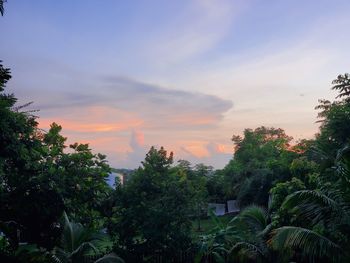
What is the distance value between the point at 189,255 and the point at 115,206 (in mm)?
2947

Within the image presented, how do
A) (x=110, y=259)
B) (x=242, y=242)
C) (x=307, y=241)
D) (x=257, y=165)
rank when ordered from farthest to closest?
(x=257, y=165), (x=242, y=242), (x=110, y=259), (x=307, y=241)

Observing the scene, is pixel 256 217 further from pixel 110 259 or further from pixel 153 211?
pixel 110 259

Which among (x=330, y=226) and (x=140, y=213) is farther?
(x=140, y=213)

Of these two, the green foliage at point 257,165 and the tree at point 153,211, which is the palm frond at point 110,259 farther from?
the green foliage at point 257,165

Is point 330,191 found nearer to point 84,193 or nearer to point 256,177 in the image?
point 84,193

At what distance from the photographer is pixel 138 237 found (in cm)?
1377

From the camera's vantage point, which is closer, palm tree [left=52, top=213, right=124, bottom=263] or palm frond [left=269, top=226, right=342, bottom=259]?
palm frond [left=269, top=226, right=342, bottom=259]

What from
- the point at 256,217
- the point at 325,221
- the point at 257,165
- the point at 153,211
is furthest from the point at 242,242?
the point at 257,165

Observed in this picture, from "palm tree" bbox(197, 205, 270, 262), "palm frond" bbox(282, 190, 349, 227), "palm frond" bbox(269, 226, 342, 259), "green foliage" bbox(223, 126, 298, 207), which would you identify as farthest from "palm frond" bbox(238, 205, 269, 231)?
"green foliage" bbox(223, 126, 298, 207)

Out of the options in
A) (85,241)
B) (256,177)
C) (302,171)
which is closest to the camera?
(85,241)

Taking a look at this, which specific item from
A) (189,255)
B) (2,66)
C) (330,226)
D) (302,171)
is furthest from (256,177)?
(2,66)

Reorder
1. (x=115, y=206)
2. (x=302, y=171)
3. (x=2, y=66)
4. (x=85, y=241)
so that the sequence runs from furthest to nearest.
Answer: (x=302, y=171) < (x=115, y=206) < (x=85, y=241) < (x=2, y=66)

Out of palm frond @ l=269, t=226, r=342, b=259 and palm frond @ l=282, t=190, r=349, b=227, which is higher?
palm frond @ l=282, t=190, r=349, b=227

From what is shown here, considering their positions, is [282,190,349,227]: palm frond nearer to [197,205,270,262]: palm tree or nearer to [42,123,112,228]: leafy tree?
[197,205,270,262]: palm tree
